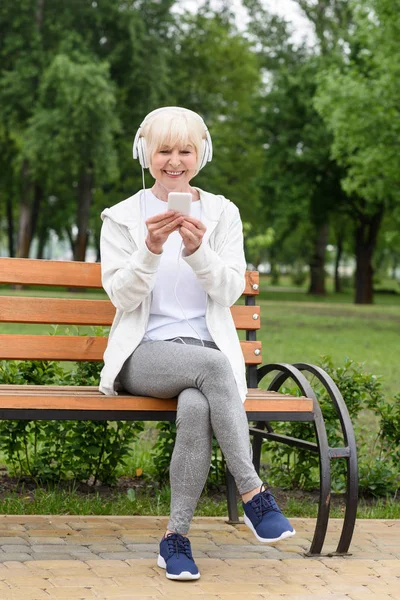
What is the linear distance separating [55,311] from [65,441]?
0.85 m

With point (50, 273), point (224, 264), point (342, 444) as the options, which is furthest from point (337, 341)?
point (224, 264)

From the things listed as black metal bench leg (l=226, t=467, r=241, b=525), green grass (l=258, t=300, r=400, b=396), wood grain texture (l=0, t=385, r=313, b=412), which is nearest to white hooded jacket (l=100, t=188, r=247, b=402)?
wood grain texture (l=0, t=385, r=313, b=412)

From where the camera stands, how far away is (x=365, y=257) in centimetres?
3800

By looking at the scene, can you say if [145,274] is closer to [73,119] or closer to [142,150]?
[142,150]

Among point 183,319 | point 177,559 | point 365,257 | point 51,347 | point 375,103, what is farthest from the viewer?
point 365,257

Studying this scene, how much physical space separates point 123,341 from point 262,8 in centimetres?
3846

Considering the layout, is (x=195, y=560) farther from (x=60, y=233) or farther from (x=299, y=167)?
(x=60, y=233)

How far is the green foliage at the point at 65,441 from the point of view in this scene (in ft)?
16.1

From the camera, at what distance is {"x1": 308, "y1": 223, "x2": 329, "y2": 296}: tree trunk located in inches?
1694

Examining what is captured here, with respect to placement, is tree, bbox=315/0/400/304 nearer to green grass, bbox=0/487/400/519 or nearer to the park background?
the park background

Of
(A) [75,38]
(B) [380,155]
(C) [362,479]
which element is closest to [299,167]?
(A) [75,38]

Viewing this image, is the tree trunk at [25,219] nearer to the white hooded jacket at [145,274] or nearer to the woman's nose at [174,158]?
the white hooded jacket at [145,274]

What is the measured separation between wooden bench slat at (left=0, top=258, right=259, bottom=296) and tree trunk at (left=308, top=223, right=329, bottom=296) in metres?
37.1

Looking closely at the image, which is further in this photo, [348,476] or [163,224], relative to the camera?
[348,476]
